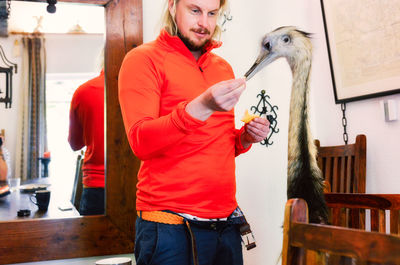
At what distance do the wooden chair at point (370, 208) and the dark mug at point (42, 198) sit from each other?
1158mm

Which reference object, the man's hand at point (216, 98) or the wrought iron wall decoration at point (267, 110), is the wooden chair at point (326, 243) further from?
the wrought iron wall decoration at point (267, 110)

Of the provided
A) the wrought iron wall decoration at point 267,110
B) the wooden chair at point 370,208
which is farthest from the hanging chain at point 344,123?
the wooden chair at point 370,208

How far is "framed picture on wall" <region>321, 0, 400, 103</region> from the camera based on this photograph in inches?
68.7

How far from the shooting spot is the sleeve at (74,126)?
1708 mm

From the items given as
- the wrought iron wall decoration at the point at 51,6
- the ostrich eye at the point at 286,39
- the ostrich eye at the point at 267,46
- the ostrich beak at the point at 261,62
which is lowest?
the ostrich beak at the point at 261,62

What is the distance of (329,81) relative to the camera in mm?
2121

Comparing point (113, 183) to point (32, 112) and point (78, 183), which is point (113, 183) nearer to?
point (78, 183)

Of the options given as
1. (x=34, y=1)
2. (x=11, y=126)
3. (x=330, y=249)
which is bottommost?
(x=330, y=249)

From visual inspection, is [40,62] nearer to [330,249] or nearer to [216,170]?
[216,170]

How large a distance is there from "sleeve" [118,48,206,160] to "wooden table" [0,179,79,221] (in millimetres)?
778

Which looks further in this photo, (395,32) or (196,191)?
(395,32)

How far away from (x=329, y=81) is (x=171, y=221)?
1.39 meters

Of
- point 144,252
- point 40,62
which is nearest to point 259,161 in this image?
point 144,252

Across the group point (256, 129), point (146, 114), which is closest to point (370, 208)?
point (256, 129)
